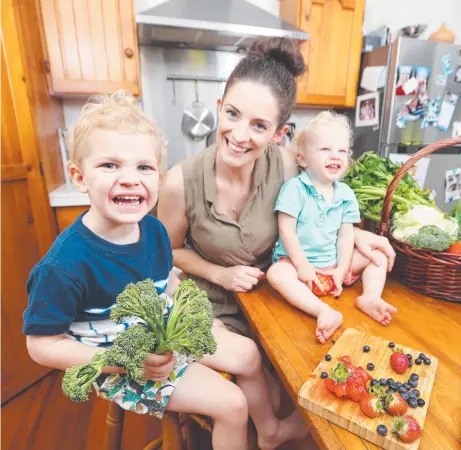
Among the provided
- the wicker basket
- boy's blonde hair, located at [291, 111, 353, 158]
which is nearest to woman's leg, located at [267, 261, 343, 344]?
the wicker basket

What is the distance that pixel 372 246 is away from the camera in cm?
102

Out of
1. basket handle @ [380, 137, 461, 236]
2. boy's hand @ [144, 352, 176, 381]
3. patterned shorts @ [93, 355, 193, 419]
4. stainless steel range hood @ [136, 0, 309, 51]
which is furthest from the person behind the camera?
stainless steel range hood @ [136, 0, 309, 51]

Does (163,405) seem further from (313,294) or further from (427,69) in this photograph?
(427,69)

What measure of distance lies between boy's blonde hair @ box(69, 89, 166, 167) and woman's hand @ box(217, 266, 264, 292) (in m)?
0.44

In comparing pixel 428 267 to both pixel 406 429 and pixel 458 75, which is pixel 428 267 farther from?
pixel 458 75

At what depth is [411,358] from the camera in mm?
638

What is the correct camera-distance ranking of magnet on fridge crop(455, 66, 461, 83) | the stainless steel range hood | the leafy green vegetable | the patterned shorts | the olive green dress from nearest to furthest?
the patterned shorts
the olive green dress
the leafy green vegetable
the stainless steel range hood
magnet on fridge crop(455, 66, 461, 83)

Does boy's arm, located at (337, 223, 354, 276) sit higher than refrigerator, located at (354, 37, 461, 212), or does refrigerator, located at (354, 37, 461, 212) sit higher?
refrigerator, located at (354, 37, 461, 212)

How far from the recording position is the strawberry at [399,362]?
60 cm

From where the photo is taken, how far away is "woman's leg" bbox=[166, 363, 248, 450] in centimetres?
72

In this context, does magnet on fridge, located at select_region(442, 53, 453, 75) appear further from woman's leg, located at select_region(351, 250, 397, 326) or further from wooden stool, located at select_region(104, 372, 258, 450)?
wooden stool, located at select_region(104, 372, 258, 450)

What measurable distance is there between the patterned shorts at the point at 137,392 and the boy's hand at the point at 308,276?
1.50 ft

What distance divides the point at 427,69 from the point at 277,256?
2.06 meters

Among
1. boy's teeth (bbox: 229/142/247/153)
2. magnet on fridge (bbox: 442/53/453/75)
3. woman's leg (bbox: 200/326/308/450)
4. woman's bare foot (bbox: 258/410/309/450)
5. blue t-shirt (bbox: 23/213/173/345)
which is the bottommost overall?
woman's bare foot (bbox: 258/410/309/450)
